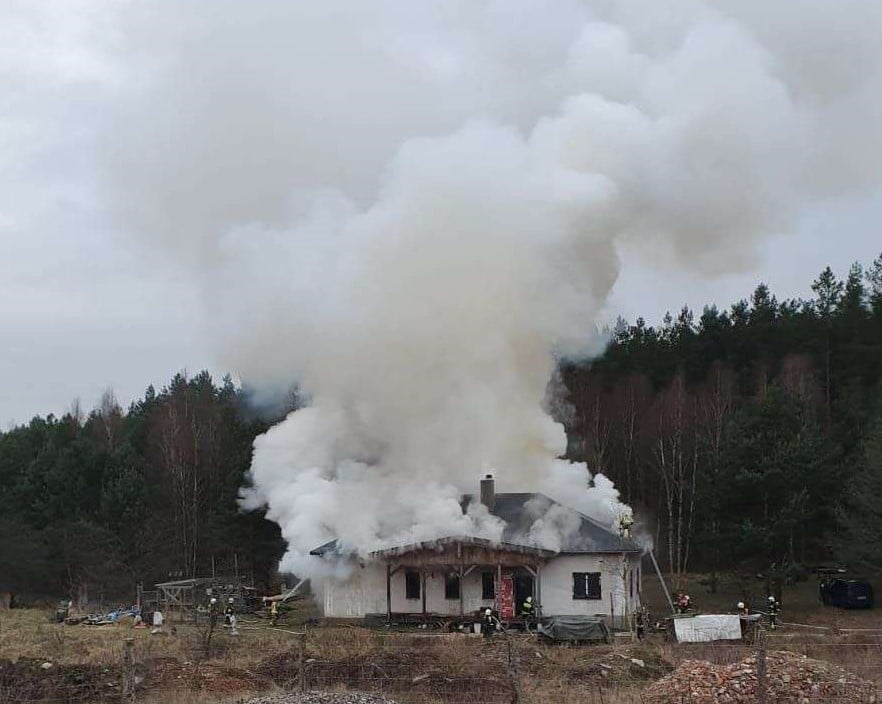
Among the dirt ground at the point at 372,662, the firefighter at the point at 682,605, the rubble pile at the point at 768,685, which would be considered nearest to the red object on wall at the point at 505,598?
the dirt ground at the point at 372,662

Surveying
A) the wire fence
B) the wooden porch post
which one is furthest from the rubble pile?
the wooden porch post

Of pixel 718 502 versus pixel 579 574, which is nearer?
pixel 579 574

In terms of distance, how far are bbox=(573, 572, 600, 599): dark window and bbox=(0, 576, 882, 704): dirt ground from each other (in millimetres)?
4038

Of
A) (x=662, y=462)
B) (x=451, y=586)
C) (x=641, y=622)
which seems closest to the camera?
(x=641, y=622)

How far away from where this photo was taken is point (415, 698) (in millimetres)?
19391

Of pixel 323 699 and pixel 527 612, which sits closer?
pixel 323 699

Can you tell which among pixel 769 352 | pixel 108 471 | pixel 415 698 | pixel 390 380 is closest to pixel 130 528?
pixel 108 471

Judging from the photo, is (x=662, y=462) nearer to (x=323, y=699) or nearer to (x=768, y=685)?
(x=768, y=685)

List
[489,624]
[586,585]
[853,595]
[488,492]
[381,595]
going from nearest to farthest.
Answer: [489,624]
[586,585]
[381,595]
[488,492]
[853,595]

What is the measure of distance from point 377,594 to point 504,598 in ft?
14.7

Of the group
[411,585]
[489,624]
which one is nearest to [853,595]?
[489,624]

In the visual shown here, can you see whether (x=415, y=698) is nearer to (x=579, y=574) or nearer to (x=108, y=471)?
(x=579, y=574)

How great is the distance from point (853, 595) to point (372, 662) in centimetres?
2423

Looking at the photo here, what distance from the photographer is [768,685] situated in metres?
17.7
